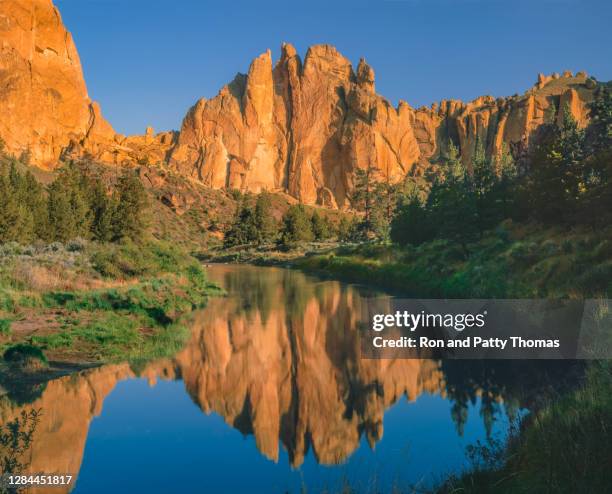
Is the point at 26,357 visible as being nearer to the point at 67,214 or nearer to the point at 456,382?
the point at 456,382

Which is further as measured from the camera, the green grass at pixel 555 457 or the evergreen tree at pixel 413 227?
the evergreen tree at pixel 413 227

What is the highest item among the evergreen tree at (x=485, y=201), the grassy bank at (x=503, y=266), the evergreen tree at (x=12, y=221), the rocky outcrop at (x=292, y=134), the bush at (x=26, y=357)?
the rocky outcrop at (x=292, y=134)

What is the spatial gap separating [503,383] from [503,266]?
570 inches

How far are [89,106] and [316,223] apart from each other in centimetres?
9718

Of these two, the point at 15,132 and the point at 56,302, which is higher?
the point at 15,132

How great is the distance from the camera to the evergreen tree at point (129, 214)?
42469 millimetres

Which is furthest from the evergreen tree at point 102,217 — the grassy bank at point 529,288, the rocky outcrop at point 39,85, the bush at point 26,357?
the rocky outcrop at point 39,85

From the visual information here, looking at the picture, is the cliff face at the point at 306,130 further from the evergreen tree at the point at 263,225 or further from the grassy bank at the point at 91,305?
the grassy bank at the point at 91,305

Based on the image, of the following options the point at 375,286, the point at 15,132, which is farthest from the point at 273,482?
the point at 15,132

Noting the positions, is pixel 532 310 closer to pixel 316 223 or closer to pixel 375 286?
pixel 375 286

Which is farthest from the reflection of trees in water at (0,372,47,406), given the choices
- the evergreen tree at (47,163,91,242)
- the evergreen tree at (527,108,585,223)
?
the evergreen tree at (527,108,585,223)

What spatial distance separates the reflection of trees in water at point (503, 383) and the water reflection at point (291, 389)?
0.09ft

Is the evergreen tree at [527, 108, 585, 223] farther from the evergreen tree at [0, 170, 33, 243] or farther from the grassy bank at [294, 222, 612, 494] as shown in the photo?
the evergreen tree at [0, 170, 33, 243]

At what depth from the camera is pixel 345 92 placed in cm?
17050
